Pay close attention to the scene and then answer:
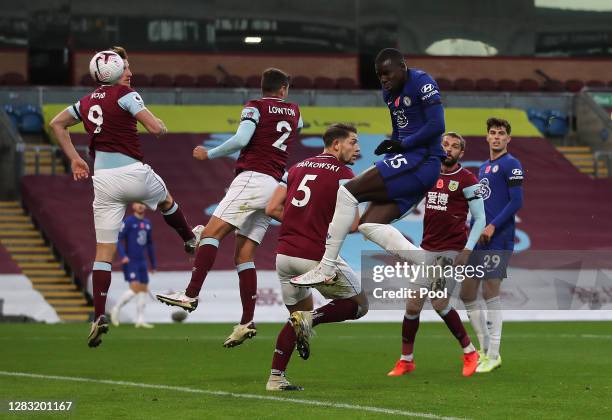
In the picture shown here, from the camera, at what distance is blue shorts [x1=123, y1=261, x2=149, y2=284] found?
24.3 metres

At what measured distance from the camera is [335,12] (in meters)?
39.5

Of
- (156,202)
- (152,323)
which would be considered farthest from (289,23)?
(156,202)

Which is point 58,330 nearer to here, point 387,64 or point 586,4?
point 387,64

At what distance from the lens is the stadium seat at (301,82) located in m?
37.3

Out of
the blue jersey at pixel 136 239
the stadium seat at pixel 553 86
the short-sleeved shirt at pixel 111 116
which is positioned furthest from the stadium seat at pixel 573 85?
the short-sleeved shirt at pixel 111 116

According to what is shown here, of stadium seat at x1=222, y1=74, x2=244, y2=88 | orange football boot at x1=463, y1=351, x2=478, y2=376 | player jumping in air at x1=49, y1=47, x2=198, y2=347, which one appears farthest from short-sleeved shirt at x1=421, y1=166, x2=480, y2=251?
stadium seat at x1=222, y1=74, x2=244, y2=88

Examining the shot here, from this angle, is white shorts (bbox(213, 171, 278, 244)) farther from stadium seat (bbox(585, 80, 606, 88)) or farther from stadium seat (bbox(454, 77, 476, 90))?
stadium seat (bbox(585, 80, 606, 88))

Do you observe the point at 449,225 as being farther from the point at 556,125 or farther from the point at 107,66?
the point at 556,125

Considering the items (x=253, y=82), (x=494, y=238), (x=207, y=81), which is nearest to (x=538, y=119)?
(x=253, y=82)

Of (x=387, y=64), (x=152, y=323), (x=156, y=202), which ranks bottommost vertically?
(x=152, y=323)

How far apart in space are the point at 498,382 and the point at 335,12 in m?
28.5

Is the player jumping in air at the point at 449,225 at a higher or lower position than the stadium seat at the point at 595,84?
lower

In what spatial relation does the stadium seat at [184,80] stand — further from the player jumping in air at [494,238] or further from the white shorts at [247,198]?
the white shorts at [247,198]

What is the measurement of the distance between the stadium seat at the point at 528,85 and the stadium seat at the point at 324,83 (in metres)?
5.55
